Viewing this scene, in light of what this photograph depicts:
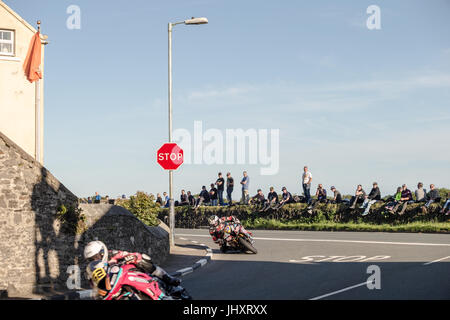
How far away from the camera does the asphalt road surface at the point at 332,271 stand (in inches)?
419

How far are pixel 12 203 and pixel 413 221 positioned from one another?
775 inches

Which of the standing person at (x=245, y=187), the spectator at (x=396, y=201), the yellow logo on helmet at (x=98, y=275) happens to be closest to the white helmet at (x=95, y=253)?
the yellow logo on helmet at (x=98, y=275)

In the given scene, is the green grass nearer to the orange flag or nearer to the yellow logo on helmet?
the orange flag

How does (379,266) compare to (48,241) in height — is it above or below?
below

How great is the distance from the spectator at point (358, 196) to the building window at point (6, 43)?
1678 centimetres

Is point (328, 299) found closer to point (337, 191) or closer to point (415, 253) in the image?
point (415, 253)

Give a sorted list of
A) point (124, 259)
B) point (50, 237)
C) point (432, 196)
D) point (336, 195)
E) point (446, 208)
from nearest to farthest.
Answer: point (124, 259) < point (50, 237) < point (446, 208) < point (432, 196) < point (336, 195)

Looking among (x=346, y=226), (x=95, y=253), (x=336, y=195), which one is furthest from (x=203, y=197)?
(x=95, y=253)

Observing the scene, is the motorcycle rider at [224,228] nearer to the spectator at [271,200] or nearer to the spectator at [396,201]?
the spectator at [396,201]

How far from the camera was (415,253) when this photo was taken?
17109 mm

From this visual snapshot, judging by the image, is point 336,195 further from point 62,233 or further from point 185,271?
point 62,233

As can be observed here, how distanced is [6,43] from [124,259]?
16634 mm

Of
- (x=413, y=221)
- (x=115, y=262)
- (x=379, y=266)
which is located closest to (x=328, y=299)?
(x=115, y=262)

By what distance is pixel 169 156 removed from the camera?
19.4 metres
